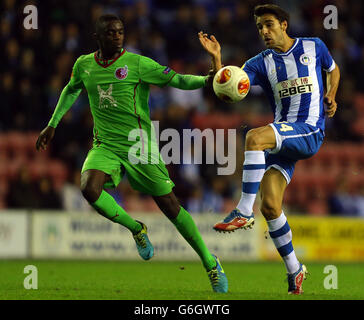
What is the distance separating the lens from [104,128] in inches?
292

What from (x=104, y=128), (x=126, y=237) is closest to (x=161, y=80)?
(x=104, y=128)

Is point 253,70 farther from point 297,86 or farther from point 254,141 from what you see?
point 254,141

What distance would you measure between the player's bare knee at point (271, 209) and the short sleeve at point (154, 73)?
145cm

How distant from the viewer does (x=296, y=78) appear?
23.2 feet

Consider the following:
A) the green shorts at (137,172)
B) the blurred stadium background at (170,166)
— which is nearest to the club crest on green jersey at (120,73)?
the green shorts at (137,172)

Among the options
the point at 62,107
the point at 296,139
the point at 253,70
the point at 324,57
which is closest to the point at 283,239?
the point at 296,139

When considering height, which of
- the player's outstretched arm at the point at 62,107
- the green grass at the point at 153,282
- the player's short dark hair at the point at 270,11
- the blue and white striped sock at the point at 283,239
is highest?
the player's short dark hair at the point at 270,11

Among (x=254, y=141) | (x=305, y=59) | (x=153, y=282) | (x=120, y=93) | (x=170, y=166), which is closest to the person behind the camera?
(x=254, y=141)

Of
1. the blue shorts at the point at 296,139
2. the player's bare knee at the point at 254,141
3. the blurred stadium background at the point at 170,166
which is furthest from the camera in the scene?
the blurred stadium background at the point at 170,166

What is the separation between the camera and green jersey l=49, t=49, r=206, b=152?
734cm

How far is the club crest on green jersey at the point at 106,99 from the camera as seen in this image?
24.1 feet

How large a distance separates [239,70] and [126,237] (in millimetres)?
6968

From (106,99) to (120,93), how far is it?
0.48 ft

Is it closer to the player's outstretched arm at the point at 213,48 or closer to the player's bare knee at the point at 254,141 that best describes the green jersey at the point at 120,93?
the player's outstretched arm at the point at 213,48
